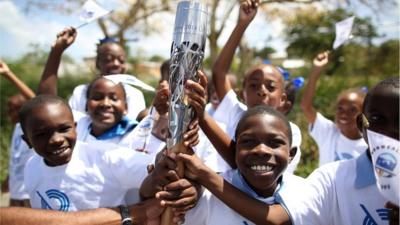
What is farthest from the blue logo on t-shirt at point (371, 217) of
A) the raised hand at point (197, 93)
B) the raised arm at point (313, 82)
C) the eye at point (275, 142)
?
the raised arm at point (313, 82)

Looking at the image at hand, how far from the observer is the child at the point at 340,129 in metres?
3.28

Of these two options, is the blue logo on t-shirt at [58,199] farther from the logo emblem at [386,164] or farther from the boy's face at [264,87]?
the logo emblem at [386,164]

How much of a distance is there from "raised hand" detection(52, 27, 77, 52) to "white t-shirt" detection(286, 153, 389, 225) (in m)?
1.83

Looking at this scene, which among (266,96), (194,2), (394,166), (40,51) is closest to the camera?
(394,166)

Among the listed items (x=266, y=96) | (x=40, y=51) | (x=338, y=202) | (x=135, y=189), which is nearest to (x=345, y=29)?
(x=266, y=96)

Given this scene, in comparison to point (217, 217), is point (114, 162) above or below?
above

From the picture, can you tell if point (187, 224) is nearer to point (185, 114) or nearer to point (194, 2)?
point (185, 114)

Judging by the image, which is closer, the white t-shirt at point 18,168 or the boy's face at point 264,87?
the boy's face at point 264,87

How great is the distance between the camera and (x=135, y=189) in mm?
1968

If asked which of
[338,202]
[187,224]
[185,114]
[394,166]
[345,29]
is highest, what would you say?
[345,29]

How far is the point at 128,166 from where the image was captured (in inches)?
76.0

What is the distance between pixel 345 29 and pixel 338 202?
6.20ft

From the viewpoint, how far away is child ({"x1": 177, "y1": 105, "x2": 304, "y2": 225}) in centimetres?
167

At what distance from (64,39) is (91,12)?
287mm
